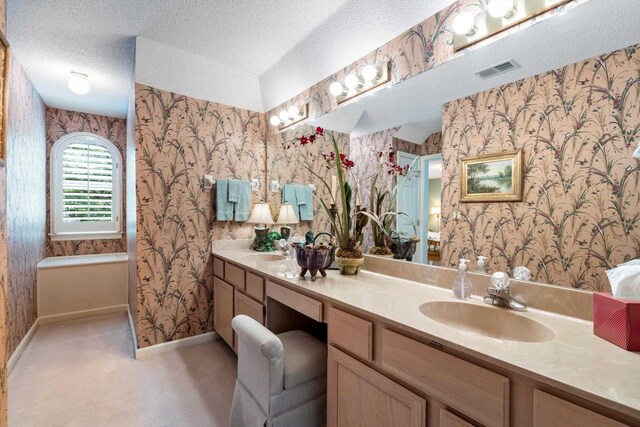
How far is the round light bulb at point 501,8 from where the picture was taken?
124cm

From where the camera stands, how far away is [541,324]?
0.98 metres

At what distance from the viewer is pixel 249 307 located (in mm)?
1997

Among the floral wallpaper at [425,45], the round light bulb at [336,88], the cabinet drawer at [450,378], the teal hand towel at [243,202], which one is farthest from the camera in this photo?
the teal hand towel at [243,202]

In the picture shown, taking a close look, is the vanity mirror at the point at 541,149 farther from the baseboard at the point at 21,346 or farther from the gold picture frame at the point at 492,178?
the baseboard at the point at 21,346

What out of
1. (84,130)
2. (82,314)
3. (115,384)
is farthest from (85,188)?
(115,384)

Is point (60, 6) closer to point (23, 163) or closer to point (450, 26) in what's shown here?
point (23, 163)

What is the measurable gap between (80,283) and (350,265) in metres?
3.34

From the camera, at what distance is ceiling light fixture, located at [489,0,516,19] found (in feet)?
4.07

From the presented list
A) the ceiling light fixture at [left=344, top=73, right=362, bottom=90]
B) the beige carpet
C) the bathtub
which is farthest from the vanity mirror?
the bathtub

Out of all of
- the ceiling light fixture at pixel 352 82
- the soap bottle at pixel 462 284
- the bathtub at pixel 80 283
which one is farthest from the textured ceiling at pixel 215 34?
the bathtub at pixel 80 283

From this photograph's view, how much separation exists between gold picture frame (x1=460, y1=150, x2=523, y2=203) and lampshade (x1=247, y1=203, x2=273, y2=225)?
6.21 ft

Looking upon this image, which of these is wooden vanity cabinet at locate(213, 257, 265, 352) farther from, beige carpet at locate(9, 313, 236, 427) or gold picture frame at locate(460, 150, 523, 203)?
gold picture frame at locate(460, 150, 523, 203)

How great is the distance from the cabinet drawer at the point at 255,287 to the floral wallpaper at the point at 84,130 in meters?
2.86

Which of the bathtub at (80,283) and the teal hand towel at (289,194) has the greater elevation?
the teal hand towel at (289,194)
